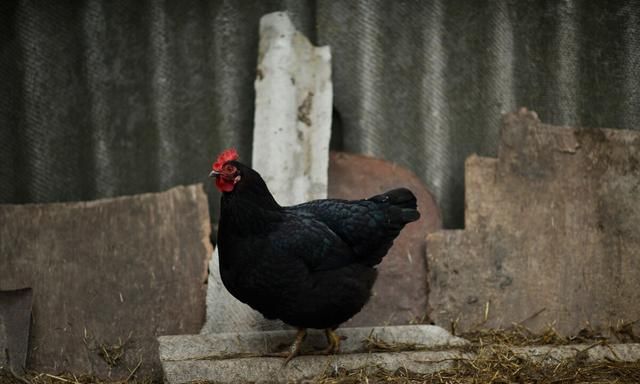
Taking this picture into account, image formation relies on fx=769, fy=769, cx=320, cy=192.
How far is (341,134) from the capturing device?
5.31 metres

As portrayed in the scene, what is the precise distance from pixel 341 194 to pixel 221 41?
1.33 metres

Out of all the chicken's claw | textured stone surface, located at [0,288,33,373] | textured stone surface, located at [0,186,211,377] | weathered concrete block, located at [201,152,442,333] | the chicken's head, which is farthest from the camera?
weathered concrete block, located at [201,152,442,333]

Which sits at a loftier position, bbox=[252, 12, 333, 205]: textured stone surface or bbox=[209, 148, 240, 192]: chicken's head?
bbox=[252, 12, 333, 205]: textured stone surface

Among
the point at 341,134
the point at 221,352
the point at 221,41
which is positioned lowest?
the point at 221,352

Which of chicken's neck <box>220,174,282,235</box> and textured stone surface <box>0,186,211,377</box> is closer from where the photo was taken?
chicken's neck <box>220,174,282,235</box>

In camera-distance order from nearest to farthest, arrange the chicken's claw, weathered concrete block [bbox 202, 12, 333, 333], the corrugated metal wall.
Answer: the chicken's claw
weathered concrete block [bbox 202, 12, 333, 333]
the corrugated metal wall

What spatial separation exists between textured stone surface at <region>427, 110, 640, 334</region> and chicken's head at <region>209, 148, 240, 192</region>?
1.53 meters

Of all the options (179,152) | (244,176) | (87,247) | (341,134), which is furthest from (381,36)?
(87,247)

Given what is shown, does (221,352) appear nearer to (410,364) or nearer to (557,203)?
(410,364)

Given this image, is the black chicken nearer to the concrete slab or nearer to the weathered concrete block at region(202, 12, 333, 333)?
the concrete slab

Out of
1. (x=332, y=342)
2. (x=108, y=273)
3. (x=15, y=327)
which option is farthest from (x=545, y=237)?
(x=15, y=327)

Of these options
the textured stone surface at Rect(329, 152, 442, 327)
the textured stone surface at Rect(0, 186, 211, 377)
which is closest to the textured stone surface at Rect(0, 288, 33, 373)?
the textured stone surface at Rect(0, 186, 211, 377)

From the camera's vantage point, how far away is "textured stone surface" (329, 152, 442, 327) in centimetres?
464

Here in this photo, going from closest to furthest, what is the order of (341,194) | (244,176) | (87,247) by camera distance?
(244,176) < (87,247) < (341,194)
